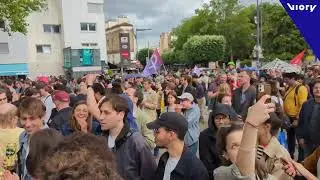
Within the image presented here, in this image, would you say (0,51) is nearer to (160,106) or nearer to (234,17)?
(160,106)

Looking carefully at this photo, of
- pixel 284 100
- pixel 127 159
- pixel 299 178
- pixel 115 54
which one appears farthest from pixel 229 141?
pixel 115 54

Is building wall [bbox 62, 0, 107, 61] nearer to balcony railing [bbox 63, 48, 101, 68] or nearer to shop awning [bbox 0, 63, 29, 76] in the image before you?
balcony railing [bbox 63, 48, 101, 68]

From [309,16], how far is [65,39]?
45.5 m

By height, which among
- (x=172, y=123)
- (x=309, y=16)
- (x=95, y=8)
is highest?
(x=95, y=8)

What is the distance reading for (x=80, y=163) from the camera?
1.77 meters

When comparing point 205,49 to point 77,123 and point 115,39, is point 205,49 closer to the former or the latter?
point 115,39

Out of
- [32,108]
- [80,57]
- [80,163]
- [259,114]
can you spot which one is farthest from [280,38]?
[80,163]

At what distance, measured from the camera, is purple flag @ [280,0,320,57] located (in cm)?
298

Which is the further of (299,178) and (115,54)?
(115,54)

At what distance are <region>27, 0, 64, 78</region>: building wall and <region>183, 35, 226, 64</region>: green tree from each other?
24875 millimetres

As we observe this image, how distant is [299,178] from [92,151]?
6.66 ft

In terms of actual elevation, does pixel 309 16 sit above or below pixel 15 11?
below

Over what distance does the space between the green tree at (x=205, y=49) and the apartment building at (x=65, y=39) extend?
21153mm

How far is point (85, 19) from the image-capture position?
48125 millimetres
